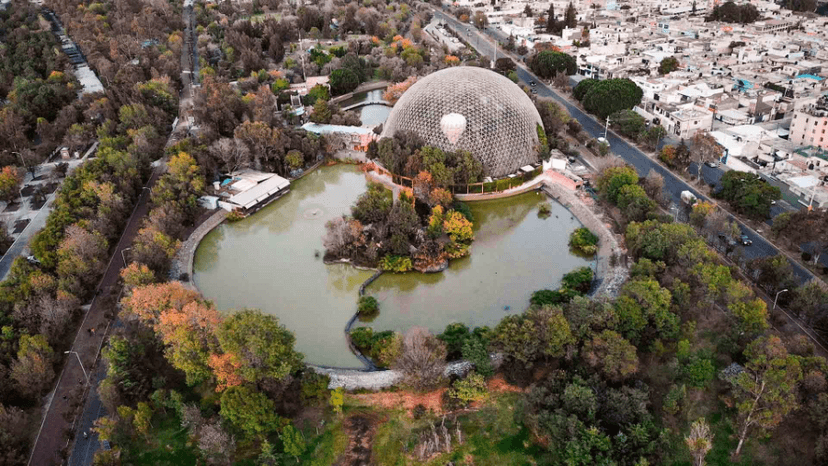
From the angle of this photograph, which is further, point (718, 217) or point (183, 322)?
point (718, 217)

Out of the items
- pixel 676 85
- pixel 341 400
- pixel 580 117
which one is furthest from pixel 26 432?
pixel 676 85

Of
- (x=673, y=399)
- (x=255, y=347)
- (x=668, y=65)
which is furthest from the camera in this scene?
(x=668, y=65)

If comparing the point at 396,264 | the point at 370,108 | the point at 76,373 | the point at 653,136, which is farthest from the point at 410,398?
the point at 370,108

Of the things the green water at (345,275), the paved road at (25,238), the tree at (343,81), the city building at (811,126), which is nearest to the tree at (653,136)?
the city building at (811,126)

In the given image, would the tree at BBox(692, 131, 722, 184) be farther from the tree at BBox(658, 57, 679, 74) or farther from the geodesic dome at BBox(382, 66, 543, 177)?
the tree at BBox(658, 57, 679, 74)

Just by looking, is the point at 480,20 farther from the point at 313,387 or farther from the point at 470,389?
the point at 313,387

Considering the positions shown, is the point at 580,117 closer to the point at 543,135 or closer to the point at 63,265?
the point at 543,135

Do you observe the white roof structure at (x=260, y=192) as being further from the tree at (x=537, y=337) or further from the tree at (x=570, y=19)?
the tree at (x=570, y=19)
